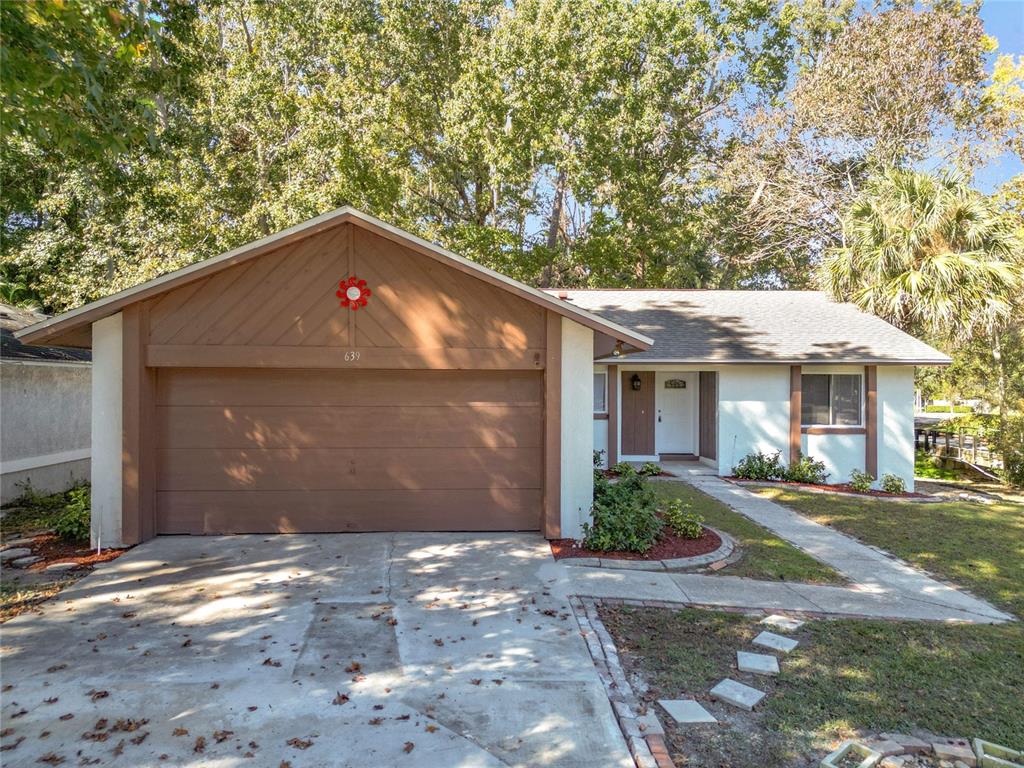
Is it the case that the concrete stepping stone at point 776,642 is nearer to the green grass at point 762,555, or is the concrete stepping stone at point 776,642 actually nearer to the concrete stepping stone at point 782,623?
the concrete stepping stone at point 782,623

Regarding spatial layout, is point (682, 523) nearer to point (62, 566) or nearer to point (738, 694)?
point (738, 694)

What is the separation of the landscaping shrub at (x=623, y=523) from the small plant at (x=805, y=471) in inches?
251

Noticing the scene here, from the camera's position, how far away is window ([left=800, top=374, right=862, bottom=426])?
527 inches

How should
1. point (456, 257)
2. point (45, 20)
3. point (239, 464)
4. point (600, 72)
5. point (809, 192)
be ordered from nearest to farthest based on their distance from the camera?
1. point (45, 20)
2. point (456, 257)
3. point (239, 464)
4. point (600, 72)
5. point (809, 192)

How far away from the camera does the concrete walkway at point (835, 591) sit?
5582mm

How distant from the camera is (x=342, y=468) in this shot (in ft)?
25.5

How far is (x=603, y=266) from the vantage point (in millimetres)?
22234

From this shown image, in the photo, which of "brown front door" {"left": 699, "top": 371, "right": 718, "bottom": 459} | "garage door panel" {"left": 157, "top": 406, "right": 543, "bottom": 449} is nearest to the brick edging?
"garage door panel" {"left": 157, "top": 406, "right": 543, "bottom": 449}

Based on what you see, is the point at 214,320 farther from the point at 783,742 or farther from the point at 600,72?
the point at 600,72

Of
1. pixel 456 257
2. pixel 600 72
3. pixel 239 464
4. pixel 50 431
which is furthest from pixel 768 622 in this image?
pixel 600 72

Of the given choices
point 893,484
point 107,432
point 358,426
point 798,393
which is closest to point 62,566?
point 107,432

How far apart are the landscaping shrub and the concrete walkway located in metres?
0.64

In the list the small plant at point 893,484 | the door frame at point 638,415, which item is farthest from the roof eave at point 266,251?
the small plant at point 893,484

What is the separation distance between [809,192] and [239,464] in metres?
21.2
